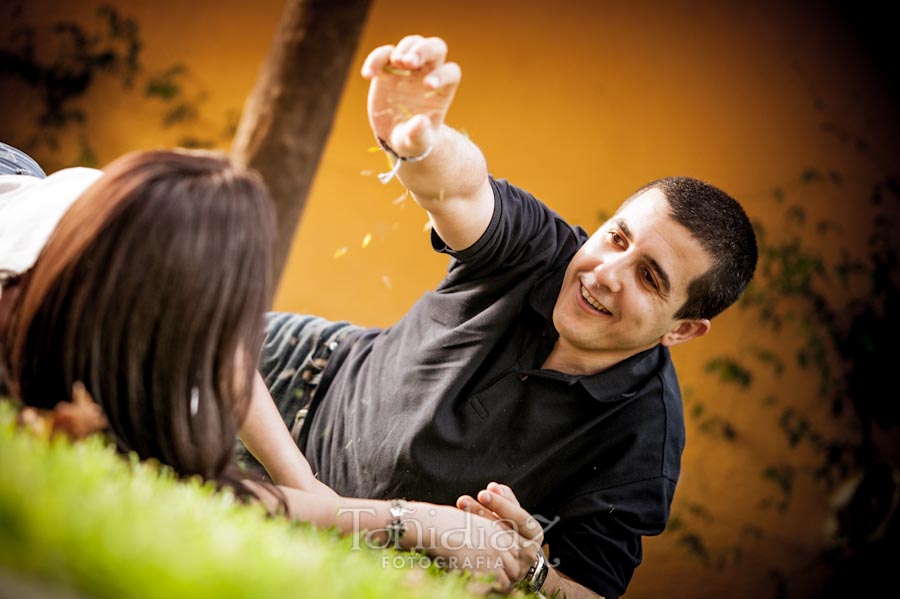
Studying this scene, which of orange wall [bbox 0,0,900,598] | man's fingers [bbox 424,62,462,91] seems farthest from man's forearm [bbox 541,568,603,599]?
orange wall [bbox 0,0,900,598]

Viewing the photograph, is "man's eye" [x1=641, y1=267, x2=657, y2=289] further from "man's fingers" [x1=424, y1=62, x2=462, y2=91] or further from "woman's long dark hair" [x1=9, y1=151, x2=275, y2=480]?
"woman's long dark hair" [x1=9, y1=151, x2=275, y2=480]

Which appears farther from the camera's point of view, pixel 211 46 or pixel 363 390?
pixel 211 46

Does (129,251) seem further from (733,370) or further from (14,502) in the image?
(733,370)

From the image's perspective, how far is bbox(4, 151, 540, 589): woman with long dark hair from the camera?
115cm

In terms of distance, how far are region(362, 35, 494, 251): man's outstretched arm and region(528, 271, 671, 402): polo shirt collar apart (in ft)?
0.87

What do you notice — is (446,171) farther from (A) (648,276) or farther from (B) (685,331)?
(B) (685,331)

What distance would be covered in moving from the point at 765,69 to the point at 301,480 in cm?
312

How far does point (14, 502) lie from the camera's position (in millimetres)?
823

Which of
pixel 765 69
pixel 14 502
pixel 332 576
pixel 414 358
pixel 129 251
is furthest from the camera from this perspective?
pixel 765 69

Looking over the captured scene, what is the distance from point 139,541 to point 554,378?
55.1 inches

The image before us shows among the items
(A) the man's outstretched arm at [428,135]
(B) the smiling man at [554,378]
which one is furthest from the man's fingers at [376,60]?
(B) the smiling man at [554,378]

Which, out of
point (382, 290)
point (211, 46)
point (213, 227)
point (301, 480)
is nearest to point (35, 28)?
point (211, 46)

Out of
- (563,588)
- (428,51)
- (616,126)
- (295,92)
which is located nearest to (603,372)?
(563,588)

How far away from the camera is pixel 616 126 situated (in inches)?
159
